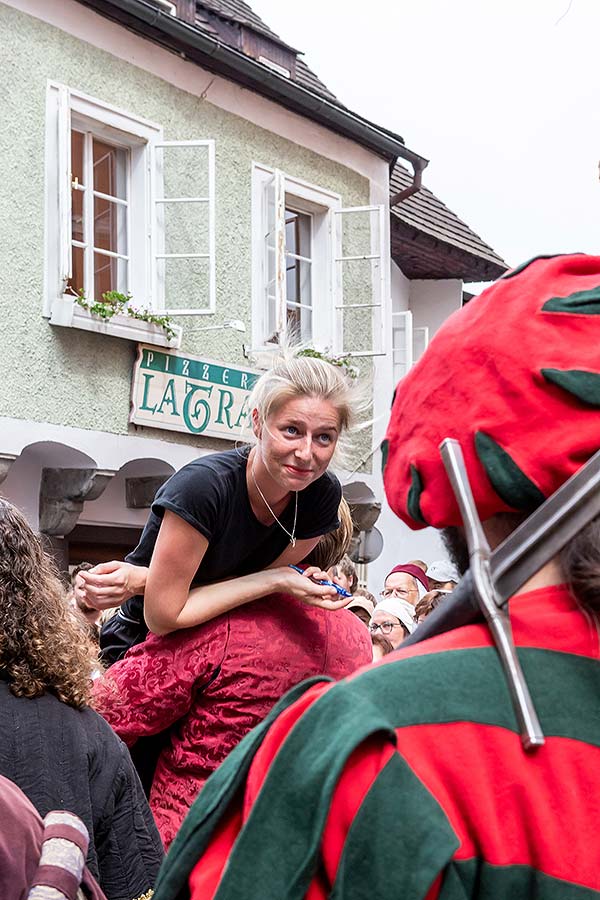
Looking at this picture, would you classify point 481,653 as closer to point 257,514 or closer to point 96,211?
point 257,514

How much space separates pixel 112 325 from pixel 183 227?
1.40 m

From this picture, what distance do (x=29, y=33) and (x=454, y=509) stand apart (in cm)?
945

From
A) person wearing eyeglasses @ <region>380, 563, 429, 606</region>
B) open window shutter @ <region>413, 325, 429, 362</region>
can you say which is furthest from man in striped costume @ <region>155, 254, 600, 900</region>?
open window shutter @ <region>413, 325, 429, 362</region>

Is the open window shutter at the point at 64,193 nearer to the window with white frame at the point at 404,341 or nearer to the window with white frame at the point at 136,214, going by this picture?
the window with white frame at the point at 136,214

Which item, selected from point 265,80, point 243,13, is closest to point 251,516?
point 265,80

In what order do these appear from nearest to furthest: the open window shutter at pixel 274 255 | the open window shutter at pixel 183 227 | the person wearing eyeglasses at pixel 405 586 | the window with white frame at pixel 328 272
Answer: the person wearing eyeglasses at pixel 405 586, the open window shutter at pixel 183 227, the open window shutter at pixel 274 255, the window with white frame at pixel 328 272

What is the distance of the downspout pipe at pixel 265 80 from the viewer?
10.4 meters

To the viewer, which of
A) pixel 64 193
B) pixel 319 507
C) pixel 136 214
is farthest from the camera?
pixel 136 214

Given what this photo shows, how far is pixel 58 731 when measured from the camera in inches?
93.6

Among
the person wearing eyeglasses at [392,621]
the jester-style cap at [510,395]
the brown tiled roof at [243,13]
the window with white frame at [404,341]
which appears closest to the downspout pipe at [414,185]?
the window with white frame at [404,341]

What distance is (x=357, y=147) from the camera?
12.9 metres

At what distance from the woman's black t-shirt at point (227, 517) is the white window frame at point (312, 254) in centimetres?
864

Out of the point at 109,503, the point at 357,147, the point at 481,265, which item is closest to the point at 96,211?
the point at 109,503

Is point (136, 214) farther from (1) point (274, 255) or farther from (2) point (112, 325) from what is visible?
(1) point (274, 255)
